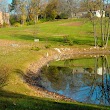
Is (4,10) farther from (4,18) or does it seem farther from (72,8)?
(72,8)

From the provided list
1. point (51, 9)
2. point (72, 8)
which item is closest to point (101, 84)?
point (51, 9)

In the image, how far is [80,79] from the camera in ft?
108

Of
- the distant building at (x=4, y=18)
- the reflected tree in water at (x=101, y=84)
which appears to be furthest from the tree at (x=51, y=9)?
the reflected tree in water at (x=101, y=84)

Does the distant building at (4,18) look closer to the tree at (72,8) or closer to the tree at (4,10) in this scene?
the tree at (4,10)

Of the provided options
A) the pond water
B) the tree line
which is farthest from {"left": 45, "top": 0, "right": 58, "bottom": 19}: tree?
the pond water

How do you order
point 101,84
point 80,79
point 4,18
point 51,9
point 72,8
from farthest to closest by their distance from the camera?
point 72,8
point 51,9
point 4,18
point 80,79
point 101,84

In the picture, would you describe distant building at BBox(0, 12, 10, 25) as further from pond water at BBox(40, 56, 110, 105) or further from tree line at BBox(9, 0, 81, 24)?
pond water at BBox(40, 56, 110, 105)

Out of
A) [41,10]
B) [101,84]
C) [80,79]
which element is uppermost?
[41,10]

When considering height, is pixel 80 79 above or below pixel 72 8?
below

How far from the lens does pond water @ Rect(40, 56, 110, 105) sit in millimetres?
Answer: 25941

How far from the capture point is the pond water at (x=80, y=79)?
25.9m

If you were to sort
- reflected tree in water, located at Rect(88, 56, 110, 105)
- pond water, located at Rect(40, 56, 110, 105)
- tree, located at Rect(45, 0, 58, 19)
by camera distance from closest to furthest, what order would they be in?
reflected tree in water, located at Rect(88, 56, 110, 105), pond water, located at Rect(40, 56, 110, 105), tree, located at Rect(45, 0, 58, 19)

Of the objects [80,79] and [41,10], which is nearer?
[80,79]

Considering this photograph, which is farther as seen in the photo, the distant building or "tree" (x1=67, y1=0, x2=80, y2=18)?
"tree" (x1=67, y1=0, x2=80, y2=18)
